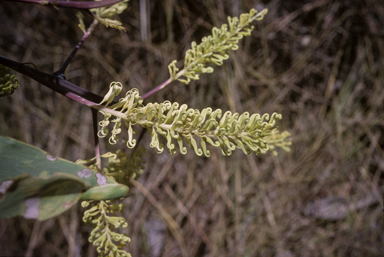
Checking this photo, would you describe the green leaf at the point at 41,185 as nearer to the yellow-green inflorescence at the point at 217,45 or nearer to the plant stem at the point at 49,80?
the plant stem at the point at 49,80

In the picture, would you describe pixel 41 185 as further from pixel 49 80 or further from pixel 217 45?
pixel 217 45

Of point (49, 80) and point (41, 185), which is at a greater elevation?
point (49, 80)

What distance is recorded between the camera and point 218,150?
1090 millimetres

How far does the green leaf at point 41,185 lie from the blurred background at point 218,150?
2.67ft

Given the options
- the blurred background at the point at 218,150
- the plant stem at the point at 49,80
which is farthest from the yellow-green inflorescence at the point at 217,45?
the blurred background at the point at 218,150

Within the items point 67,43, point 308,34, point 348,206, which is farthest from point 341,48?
point 67,43

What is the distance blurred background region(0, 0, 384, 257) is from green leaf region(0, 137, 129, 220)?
2.67 ft

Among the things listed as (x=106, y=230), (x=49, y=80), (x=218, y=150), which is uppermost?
(x=218, y=150)

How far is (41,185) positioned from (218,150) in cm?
91

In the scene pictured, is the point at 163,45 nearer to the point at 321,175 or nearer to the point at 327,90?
the point at 327,90

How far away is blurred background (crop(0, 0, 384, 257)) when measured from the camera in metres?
1.05

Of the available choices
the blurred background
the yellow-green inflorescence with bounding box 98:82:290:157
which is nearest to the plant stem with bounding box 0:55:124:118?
the yellow-green inflorescence with bounding box 98:82:290:157

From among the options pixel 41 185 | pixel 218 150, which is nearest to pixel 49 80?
pixel 41 185

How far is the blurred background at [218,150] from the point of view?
105 centimetres
